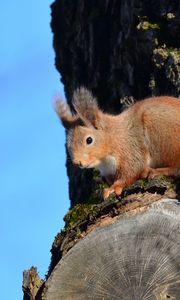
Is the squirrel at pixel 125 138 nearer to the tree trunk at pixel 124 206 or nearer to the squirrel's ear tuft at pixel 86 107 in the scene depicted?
the squirrel's ear tuft at pixel 86 107

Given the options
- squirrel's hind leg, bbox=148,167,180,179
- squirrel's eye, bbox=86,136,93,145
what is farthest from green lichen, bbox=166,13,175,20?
squirrel's hind leg, bbox=148,167,180,179

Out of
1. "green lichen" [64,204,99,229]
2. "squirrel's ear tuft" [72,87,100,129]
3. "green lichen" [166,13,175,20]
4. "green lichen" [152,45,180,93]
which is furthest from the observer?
"green lichen" [166,13,175,20]

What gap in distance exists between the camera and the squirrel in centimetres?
650

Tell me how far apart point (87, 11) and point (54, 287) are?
3.58 m

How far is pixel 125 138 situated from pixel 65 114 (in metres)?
0.49

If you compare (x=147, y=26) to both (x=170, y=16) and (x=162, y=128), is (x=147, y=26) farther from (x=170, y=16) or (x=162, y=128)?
(x=162, y=128)

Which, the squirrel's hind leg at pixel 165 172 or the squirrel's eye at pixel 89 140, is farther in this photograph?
the squirrel's eye at pixel 89 140

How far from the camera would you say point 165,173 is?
245 inches

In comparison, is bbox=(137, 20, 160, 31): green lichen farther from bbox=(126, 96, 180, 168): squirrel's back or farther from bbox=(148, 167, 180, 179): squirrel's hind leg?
bbox=(148, 167, 180, 179): squirrel's hind leg

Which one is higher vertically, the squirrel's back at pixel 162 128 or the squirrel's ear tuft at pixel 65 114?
the squirrel's ear tuft at pixel 65 114

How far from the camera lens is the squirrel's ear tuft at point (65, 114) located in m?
6.88

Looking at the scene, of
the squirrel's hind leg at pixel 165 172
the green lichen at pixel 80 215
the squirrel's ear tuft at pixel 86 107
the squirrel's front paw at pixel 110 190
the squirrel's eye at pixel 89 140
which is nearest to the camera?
the green lichen at pixel 80 215

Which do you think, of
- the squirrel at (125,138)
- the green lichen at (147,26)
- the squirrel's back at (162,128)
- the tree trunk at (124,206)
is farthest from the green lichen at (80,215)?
the green lichen at (147,26)

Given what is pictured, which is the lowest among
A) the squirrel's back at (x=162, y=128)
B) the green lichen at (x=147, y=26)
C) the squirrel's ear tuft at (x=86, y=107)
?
the squirrel's back at (x=162, y=128)
